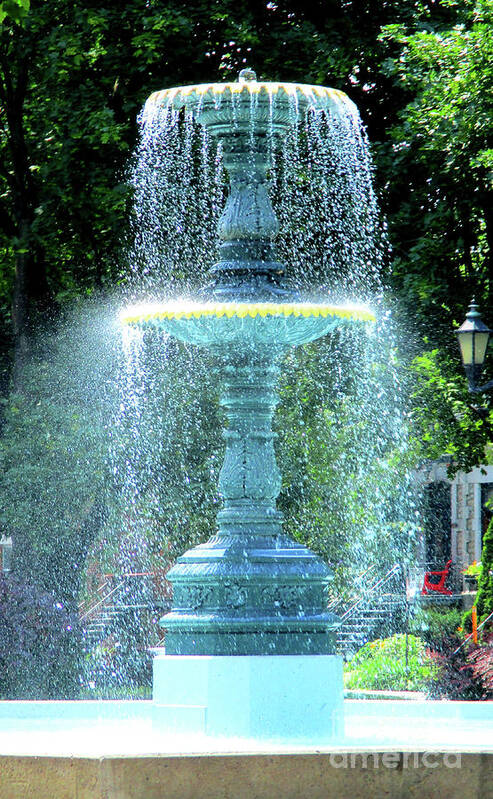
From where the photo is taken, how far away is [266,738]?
8375mm

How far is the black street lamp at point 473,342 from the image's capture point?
13391 millimetres

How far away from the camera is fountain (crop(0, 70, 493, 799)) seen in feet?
28.1

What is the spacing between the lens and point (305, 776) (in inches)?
244

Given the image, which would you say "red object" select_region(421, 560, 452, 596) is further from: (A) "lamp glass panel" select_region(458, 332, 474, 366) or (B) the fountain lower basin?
(B) the fountain lower basin

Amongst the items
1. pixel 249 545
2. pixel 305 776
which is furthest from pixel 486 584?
pixel 305 776

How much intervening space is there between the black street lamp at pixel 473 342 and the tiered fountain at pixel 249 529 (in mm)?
3888

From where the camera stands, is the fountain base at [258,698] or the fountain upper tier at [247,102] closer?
the fountain base at [258,698]

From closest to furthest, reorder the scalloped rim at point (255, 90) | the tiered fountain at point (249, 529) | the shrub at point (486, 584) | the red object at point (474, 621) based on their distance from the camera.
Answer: the tiered fountain at point (249, 529)
the scalloped rim at point (255, 90)
the red object at point (474, 621)
the shrub at point (486, 584)

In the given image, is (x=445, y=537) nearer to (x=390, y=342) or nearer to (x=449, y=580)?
(x=449, y=580)

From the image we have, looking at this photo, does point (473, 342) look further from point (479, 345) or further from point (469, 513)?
point (469, 513)

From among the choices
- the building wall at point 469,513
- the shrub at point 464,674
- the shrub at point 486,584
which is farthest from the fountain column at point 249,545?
the building wall at point 469,513

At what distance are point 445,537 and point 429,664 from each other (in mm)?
26396

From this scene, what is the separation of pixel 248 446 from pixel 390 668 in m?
8.14

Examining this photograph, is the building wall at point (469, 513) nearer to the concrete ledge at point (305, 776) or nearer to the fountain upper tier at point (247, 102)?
the fountain upper tier at point (247, 102)
